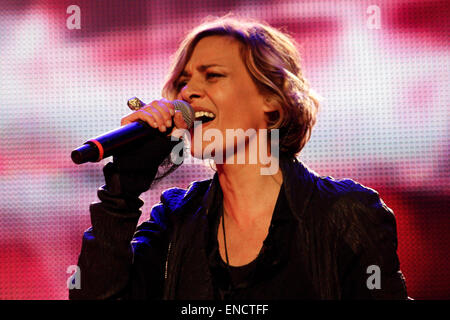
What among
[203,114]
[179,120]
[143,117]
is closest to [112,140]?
[143,117]

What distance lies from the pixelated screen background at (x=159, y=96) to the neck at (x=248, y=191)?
0.92 ft

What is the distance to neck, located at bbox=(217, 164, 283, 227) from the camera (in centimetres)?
162

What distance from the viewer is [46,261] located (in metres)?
2.01

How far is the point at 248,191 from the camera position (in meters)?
1.63

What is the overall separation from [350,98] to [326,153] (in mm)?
204

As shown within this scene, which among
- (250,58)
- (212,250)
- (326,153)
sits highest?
(250,58)

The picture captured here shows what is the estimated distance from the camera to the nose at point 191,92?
158cm

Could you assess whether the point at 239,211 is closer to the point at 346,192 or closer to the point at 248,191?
the point at 248,191

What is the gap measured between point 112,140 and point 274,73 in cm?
64

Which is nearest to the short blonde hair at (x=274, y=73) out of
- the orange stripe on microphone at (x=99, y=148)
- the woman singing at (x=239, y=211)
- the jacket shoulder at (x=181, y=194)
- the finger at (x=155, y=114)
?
the woman singing at (x=239, y=211)

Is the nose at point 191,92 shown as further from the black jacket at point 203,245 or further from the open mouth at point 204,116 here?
the black jacket at point 203,245
